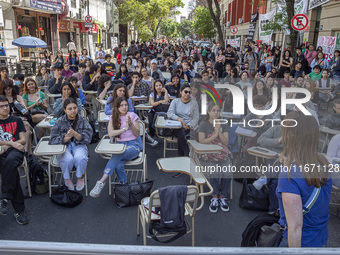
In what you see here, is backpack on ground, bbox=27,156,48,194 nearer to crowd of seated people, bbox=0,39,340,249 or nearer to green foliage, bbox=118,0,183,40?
crowd of seated people, bbox=0,39,340,249

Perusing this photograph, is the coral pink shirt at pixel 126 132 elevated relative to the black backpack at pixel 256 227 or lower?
elevated

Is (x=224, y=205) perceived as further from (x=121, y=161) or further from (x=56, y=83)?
(x=56, y=83)

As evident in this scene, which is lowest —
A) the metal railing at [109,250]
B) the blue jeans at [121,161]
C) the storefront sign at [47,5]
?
the blue jeans at [121,161]

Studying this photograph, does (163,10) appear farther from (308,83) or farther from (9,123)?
(9,123)

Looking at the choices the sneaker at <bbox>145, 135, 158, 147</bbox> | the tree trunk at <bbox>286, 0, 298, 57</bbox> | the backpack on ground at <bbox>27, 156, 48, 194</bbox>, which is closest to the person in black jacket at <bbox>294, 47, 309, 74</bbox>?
the tree trunk at <bbox>286, 0, 298, 57</bbox>

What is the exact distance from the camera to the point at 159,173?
5.39 meters

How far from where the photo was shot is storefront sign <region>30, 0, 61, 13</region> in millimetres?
17606

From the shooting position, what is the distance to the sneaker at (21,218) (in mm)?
3789

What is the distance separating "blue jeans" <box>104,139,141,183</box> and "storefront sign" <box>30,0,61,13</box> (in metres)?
16.5

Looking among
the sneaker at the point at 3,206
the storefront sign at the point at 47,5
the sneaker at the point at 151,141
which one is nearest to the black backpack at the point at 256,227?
the sneaker at the point at 3,206

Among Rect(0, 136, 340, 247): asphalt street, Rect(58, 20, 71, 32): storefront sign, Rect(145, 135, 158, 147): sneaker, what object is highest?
Rect(58, 20, 71, 32): storefront sign

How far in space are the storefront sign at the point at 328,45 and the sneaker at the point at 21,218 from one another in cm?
1226

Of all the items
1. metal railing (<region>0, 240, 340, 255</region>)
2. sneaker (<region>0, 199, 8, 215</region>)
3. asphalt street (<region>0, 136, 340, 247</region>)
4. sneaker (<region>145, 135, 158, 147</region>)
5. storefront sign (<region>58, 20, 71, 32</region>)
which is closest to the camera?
metal railing (<region>0, 240, 340, 255</region>)

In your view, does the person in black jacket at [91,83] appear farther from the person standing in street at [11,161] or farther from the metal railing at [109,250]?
the metal railing at [109,250]
